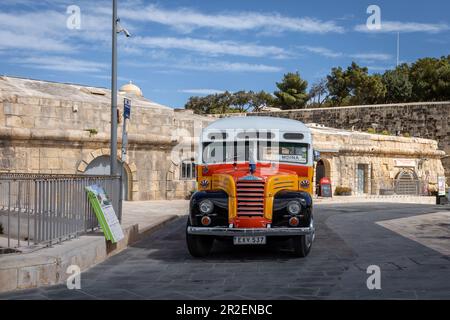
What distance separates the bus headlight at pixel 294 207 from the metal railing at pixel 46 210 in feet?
11.2

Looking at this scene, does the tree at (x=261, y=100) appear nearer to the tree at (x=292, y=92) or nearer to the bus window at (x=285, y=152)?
the tree at (x=292, y=92)

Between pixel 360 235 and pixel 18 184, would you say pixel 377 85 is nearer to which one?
pixel 360 235

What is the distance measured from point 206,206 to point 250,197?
71 cm

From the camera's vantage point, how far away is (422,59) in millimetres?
60531

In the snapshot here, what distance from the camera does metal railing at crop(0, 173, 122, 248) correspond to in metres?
7.50

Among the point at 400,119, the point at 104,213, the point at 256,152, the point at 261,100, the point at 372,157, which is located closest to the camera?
the point at 104,213

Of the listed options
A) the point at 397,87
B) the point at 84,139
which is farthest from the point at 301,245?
the point at 397,87

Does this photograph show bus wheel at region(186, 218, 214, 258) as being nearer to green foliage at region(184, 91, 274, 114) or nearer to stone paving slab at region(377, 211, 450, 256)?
stone paving slab at region(377, 211, 450, 256)

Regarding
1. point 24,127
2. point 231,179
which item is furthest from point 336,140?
point 231,179

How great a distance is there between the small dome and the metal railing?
21.9 meters

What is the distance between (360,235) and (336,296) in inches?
246

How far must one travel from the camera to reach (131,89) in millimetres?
31344

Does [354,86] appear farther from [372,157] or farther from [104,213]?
[104,213]
